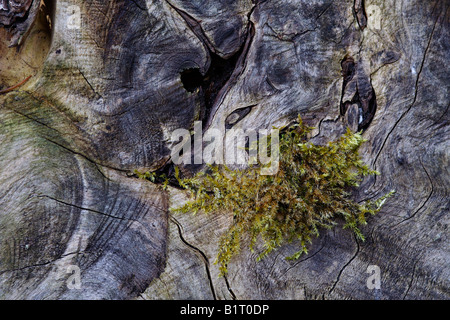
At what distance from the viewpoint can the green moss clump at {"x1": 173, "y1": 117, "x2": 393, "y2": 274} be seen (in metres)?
1.76

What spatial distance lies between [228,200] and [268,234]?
287 mm

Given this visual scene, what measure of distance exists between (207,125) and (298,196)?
2.12ft

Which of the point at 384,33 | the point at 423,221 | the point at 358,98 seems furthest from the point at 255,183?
the point at 384,33

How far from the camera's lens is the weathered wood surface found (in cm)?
171

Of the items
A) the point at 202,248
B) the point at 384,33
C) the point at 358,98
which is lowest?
the point at 202,248

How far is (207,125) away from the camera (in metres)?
1.86

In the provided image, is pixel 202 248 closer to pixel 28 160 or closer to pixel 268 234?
pixel 268 234

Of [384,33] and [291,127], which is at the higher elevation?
[384,33]

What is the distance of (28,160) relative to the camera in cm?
170

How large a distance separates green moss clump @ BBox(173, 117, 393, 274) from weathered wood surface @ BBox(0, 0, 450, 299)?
0.07 meters

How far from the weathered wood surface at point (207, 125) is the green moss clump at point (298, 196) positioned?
2.7 inches

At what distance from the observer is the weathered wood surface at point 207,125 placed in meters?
1.71

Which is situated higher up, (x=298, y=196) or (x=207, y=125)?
(x=207, y=125)

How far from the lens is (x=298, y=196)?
5.81ft
